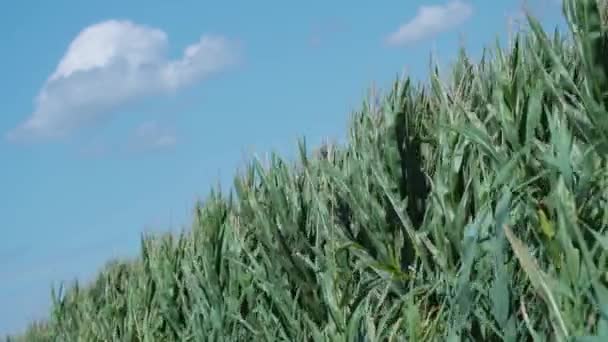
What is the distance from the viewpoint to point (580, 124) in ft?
14.0

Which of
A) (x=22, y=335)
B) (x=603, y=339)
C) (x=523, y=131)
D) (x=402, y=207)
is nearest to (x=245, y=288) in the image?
(x=402, y=207)

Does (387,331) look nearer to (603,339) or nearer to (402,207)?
(402,207)

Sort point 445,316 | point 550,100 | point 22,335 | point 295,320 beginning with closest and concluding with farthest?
point 445,316 < point 550,100 < point 295,320 < point 22,335

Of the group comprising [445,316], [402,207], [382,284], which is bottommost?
[445,316]

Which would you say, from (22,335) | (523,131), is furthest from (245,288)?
(22,335)

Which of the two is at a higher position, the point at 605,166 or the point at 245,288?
the point at 245,288

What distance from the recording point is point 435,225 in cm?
488

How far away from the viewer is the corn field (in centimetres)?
369

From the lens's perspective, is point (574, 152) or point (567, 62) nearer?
point (574, 152)

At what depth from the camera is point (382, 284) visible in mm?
5359

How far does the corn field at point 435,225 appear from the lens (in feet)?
12.1

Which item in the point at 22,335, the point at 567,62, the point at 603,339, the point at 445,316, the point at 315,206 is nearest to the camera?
the point at 603,339

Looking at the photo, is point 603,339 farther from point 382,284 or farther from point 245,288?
point 245,288

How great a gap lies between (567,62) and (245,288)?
230 centimetres
